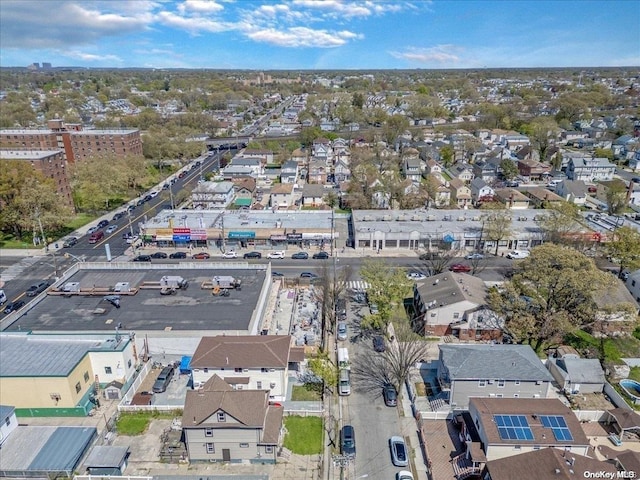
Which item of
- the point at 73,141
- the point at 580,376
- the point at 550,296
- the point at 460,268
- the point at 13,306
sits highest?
the point at 73,141

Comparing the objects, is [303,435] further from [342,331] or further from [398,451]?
[342,331]

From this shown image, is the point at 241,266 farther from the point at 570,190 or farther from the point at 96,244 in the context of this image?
the point at 570,190

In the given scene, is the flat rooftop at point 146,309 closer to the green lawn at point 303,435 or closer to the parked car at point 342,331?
the parked car at point 342,331

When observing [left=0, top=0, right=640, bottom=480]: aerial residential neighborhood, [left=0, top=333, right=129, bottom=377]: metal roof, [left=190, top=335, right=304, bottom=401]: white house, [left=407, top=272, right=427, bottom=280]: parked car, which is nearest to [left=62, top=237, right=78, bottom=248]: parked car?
[left=0, top=0, right=640, bottom=480]: aerial residential neighborhood

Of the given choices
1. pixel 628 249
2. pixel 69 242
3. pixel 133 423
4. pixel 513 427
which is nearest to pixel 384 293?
pixel 513 427

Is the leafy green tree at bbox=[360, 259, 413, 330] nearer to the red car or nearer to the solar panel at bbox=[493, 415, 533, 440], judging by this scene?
the red car

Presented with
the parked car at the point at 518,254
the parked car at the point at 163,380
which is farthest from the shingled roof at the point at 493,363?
the parked car at the point at 518,254

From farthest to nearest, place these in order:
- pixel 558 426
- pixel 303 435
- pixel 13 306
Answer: pixel 13 306
pixel 303 435
pixel 558 426
